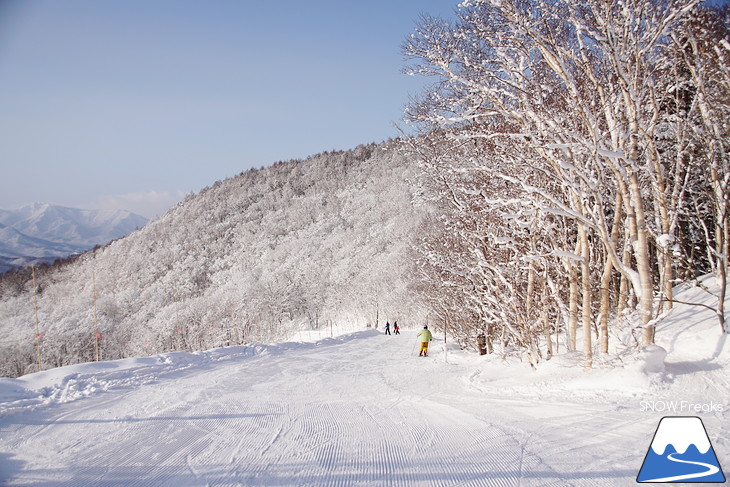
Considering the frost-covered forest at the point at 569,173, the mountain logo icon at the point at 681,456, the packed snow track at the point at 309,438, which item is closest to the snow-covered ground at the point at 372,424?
the packed snow track at the point at 309,438

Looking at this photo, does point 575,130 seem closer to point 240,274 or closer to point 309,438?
point 309,438

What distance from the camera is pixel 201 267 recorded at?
108 metres

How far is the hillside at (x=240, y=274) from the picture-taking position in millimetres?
71000

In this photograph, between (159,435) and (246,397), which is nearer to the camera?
(159,435)

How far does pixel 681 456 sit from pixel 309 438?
371cm

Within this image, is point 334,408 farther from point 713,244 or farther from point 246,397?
point 713,244

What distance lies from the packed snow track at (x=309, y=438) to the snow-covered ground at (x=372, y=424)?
0.02m

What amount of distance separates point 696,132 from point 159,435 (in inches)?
481

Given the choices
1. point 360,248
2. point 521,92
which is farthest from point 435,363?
point 360,248

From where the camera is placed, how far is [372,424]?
5.71 meters

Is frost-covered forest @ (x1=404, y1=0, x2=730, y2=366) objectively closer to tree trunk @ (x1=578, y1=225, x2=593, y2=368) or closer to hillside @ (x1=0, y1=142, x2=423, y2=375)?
tree trunk @ (x1=578, y1=225, x2=593, y2=368)

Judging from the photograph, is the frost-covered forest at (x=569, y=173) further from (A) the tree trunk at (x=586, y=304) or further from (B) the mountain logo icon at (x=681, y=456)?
(B) the mountain logo icon at (x=681, y=456)

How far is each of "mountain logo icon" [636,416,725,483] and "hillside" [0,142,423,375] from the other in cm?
4206

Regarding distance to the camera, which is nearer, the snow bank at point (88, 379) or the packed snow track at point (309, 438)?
the packed snow track at point (309, 438)
